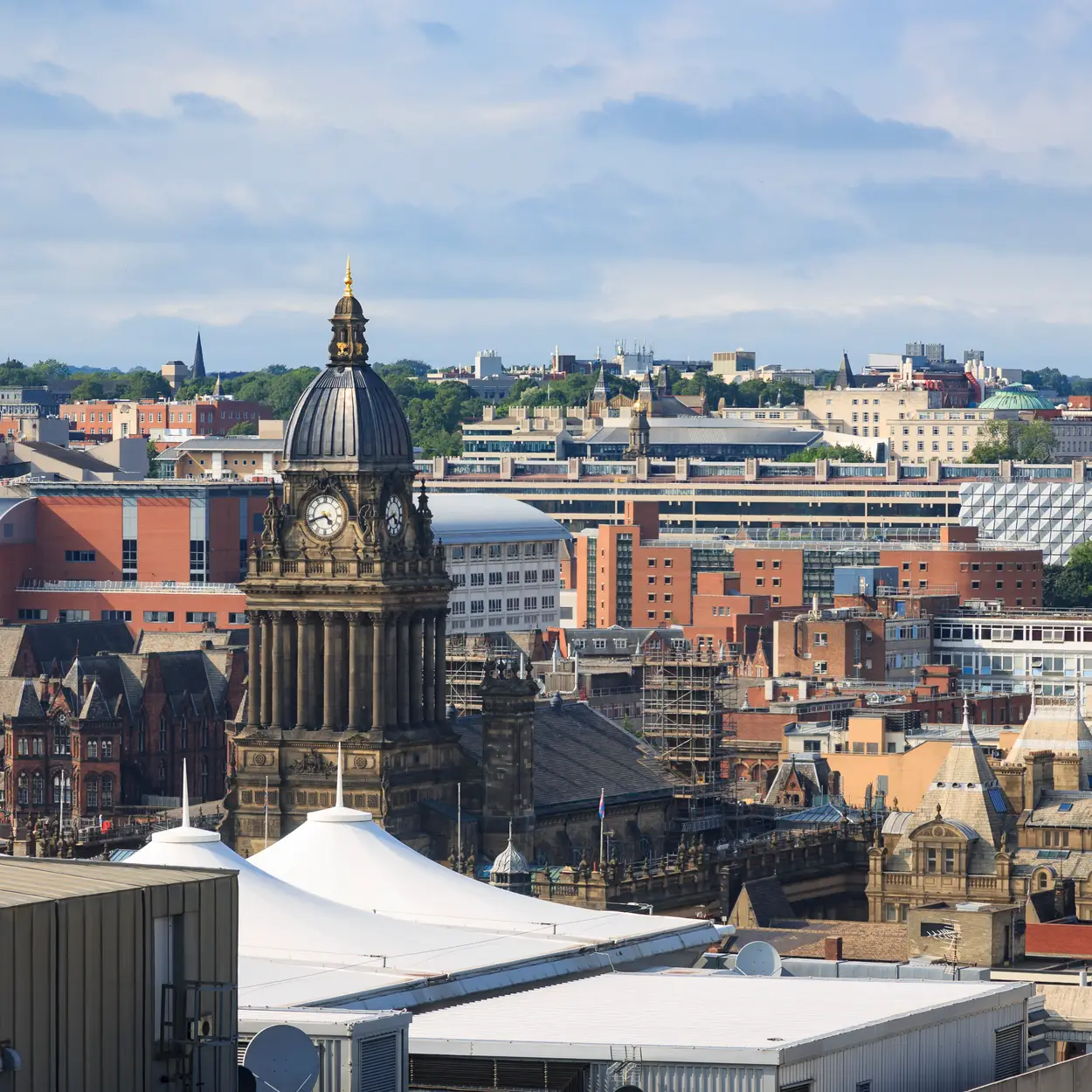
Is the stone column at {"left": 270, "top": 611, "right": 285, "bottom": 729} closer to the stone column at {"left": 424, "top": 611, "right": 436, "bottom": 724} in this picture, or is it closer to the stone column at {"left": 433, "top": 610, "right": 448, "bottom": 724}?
the stone column at {"left": 424, "top": 611, "right": 436, "bottom": 724}

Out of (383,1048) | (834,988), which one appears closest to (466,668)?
(834,988)

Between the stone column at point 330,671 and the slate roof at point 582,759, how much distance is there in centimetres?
520

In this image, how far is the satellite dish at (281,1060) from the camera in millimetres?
50719

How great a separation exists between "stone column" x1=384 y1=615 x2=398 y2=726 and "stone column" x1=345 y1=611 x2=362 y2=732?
0.88 meters

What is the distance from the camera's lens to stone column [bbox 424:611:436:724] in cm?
12244

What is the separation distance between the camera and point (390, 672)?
4747 inches

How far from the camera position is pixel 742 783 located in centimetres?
16762

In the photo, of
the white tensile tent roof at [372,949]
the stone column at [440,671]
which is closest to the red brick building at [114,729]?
the stone column at [440,671]

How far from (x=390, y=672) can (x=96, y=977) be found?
7308 cm

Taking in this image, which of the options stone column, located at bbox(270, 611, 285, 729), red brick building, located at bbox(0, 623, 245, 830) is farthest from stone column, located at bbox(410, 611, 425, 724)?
red brick building, located at bbox(0, 623, 245, 830)

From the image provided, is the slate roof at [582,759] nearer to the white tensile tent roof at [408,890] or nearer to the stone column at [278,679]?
the stone column at [278,679]

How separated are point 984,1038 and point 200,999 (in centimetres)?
1795

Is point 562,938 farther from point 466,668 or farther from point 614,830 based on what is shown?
point 466,668

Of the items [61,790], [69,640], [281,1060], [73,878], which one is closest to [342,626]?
[61,790]
